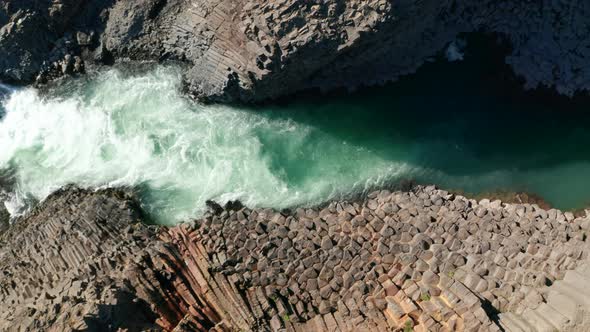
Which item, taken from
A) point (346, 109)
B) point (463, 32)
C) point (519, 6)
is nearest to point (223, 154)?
point (346, 109)

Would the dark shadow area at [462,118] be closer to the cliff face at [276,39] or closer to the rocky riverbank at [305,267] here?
the cliff face at [276,39]

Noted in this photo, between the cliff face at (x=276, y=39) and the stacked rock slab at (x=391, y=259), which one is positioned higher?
the cliff face at (x=276, y=39)

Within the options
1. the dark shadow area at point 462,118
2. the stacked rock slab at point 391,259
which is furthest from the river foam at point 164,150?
the stacked rock slab at point 391,259

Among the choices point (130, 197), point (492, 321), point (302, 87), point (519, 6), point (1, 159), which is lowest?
point (492, 321)

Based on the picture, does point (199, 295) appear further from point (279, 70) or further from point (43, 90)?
point (43, 90)

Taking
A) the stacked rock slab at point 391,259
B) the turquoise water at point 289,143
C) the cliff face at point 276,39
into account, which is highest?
the cliff face at point 276,39

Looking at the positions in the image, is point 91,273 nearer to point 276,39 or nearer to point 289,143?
point 289,143

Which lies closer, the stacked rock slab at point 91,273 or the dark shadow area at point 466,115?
the stacked rock slab at point 91,273

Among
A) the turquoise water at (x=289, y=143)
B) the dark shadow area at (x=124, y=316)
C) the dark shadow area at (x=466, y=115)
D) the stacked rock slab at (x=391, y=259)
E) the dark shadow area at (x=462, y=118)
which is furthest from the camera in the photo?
the dark shadow area at (x=466, y=115)
